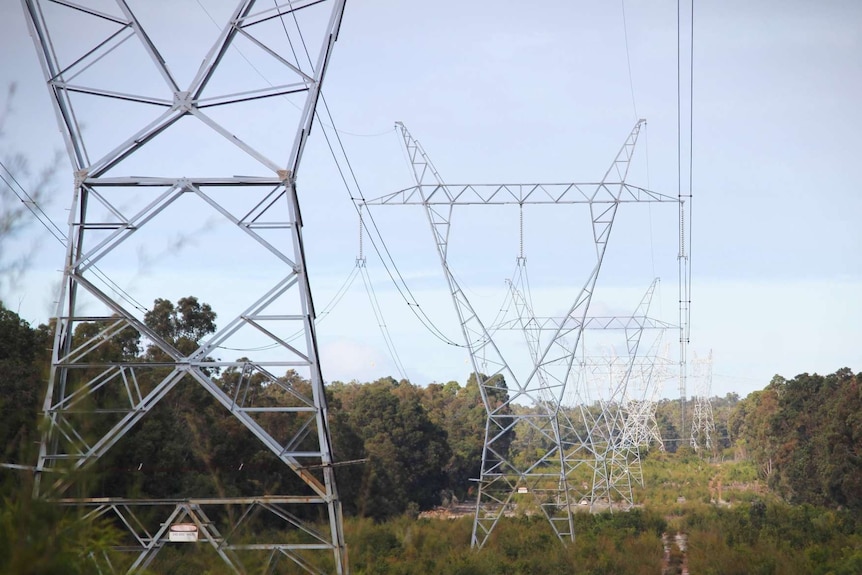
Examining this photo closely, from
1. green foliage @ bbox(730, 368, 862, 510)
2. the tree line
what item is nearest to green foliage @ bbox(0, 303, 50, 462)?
the tree line

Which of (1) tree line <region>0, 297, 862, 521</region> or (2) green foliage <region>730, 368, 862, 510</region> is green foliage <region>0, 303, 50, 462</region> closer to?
(1) tree line <region>0, 297, 862, 521</region>

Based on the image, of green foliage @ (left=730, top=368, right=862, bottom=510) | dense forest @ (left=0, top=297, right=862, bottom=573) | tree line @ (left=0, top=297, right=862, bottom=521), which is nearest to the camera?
dense forest @ (left=0, top=297, right=862, bottom=573)

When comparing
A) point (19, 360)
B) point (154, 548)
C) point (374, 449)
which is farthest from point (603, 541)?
point (374, 449)

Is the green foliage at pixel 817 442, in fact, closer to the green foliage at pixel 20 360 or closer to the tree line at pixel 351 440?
the tree line at pixel 351 440

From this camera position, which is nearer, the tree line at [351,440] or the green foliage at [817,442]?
the tree line at [351,440]

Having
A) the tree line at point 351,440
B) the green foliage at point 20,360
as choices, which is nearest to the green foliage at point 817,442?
the tree line at point 351,440

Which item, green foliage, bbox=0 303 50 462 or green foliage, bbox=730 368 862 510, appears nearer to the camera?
green foliage, bbox=0 303 50 462

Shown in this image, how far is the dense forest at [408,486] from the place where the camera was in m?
12.2

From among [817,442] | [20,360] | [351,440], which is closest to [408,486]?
[351,440]

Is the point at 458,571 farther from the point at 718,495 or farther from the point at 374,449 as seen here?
the point at 718,495

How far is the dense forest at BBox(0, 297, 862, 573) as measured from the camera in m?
12.2

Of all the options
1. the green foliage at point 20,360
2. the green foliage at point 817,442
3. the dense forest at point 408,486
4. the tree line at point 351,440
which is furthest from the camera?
the green foliage at point 817,442

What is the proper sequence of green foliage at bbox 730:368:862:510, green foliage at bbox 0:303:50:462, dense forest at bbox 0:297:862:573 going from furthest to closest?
green foliage at bbox 730:368:862:510, green foliage at bbox 0:303:50:462, dense forest at bbox 0:297:862:573

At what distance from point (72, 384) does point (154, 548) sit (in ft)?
10.9
